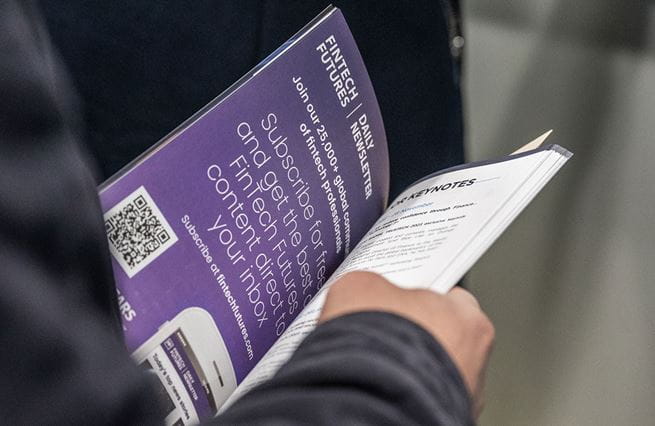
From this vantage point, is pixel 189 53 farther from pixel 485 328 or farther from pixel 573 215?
pixel 573 215

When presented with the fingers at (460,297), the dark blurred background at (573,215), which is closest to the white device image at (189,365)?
the fingers at (460,297)

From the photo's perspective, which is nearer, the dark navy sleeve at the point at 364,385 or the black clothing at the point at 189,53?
the dark navy sleeve at the point at 364,385

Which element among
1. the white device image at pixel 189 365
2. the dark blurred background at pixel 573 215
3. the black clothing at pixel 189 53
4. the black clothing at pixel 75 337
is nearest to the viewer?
the black clothing at pixel 75 337

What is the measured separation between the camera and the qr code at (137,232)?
0.35 metres

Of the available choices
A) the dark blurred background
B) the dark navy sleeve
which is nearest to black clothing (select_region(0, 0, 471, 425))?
the dark navy sleeve

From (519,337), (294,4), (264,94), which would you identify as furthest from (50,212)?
(519,337)

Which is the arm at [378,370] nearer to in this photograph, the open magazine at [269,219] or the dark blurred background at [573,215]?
the open magazine at [269,219]

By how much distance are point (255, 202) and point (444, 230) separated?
0.10 metres

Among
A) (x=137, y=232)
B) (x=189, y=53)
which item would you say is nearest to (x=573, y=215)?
(x=189, y=53)

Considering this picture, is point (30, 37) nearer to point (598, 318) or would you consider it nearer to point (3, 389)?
point (3, 389)

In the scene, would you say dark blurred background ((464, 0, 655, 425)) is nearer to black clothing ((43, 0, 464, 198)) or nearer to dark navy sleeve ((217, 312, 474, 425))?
black clothing ((43, 0, 464, 198))

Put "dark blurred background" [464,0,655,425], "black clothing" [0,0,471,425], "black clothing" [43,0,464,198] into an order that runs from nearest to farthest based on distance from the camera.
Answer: "black clothing" [0,0,471,425] < "black clothing" [43,0,464,198] < "dark blurred background" [464,0,655,425]

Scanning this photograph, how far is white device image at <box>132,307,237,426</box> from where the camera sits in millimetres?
360

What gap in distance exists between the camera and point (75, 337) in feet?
0.88
